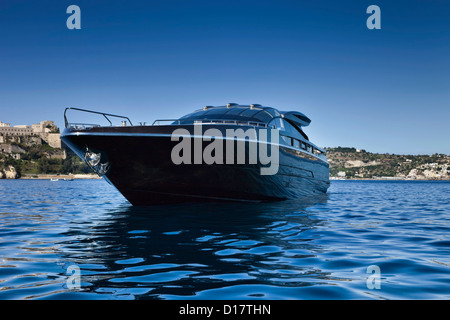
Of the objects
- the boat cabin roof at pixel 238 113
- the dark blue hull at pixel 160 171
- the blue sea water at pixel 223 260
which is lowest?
the blue sea water at pixel 223 260

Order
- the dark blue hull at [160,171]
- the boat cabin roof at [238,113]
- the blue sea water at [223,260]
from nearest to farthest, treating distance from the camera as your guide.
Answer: the blue sea water at [223,260] < the dark blue hull at [160,171] < the boat cabin roof at [238,113]

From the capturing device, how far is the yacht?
11.3m

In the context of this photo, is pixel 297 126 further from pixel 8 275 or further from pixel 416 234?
pixel 8 275

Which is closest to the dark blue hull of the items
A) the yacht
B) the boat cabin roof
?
the yacht

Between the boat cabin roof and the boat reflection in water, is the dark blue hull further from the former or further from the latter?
the boat reflection in water

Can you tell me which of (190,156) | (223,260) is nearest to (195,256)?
(223,260)

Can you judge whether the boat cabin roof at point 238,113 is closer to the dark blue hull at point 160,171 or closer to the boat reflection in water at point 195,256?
the dark blue hull at point 160,171

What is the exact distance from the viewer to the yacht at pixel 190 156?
11312 millimetres

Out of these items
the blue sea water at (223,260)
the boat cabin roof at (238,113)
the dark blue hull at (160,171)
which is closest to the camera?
the blue sea water at (223,260)

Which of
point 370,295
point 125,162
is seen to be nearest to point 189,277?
point 370,295

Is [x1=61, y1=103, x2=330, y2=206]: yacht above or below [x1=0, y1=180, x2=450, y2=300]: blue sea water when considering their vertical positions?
Result: above

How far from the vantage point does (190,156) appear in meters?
11.7

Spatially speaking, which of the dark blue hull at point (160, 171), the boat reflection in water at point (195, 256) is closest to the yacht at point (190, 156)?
the dark blue hull at point (160, 171)

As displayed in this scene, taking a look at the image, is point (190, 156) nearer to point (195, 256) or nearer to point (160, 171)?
point (160, 171)
